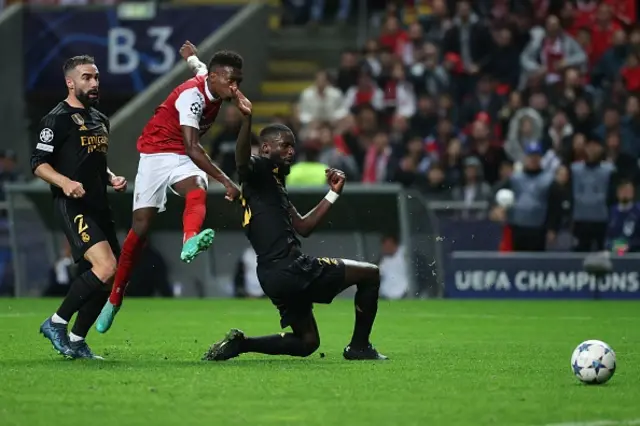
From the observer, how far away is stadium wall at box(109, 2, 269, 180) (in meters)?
22.0

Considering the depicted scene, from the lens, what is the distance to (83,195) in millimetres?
10203

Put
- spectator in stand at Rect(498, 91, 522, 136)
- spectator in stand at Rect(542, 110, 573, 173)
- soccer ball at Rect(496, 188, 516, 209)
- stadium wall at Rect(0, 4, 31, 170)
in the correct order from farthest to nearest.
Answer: stadium wall at Rect(0, 4, 31, 170)
spectator in stand at Rect(498, 91, 522, 136)
spectator in stand at Rect(542, 110, 573, 173)
soccer ball at Rect(496, 188, 516, 209)

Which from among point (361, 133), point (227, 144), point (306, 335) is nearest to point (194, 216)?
point (306, 335)

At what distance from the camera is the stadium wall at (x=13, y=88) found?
25.4 m

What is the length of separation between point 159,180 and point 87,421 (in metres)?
4.72

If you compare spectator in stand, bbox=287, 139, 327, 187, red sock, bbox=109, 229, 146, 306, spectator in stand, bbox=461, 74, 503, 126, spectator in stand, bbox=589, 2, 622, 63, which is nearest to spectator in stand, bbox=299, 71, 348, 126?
spectator in stand, bbox=461, 74, 503, 126

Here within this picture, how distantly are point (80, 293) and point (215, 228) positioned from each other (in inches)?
394

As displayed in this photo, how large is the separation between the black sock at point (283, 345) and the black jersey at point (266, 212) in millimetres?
545

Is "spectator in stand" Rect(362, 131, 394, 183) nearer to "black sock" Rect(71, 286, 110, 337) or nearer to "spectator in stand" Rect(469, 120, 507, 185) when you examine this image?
"spectator in stand" Rect(469, 120, 507, 185)

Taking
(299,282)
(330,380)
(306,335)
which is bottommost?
(330,380)

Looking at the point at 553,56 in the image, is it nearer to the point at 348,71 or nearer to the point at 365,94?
the point at 365,94

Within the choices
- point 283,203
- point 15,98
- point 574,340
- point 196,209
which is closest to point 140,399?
point 283,203

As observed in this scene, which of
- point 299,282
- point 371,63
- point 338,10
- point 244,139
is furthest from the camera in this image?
point 338,10

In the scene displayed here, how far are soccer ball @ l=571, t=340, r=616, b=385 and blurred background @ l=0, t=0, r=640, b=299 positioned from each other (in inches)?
418
